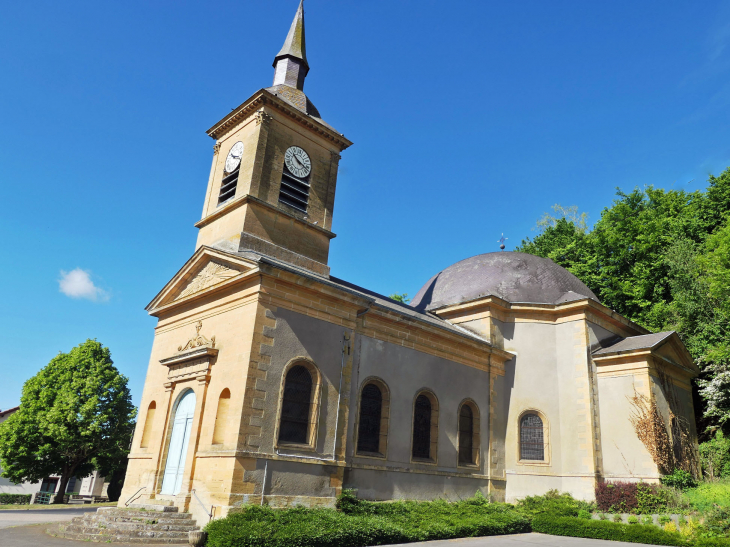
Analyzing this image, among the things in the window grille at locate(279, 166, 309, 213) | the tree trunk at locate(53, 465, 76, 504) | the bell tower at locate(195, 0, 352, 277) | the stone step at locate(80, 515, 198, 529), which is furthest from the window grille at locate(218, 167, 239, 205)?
the tree trunk at locate(53, 465, 76, 504)

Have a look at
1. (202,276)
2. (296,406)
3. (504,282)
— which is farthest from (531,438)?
(202,276)

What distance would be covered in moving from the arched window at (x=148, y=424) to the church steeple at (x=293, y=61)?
12.6 m

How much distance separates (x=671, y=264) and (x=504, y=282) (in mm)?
9675

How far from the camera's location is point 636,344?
62.9 ft

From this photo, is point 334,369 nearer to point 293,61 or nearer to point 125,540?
point 125,540

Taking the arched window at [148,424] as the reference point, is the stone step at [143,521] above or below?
below

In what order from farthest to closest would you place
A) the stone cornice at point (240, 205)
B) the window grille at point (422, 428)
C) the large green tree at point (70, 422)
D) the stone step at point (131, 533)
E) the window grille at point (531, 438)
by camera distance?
the large green tree at point (70, 422)
the window grille at point (531, 438)
the stone cornice at point (240, 205)
the window grille at point (422, 428)
the stone step at point (131, 533)

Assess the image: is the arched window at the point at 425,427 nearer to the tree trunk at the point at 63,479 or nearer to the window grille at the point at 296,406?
the window grille at the point at 296,406

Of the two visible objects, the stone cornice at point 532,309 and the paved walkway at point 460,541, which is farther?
the stone cornice at point 532,309

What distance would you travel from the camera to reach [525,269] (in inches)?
886

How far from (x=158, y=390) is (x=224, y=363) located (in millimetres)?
3996

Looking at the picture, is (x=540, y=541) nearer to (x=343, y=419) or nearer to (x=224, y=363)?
(x=343, y=419)

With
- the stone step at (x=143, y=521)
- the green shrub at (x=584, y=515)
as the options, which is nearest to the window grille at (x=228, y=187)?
the stone step at (x=143, y=521)

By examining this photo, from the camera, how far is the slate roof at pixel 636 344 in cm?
1848
